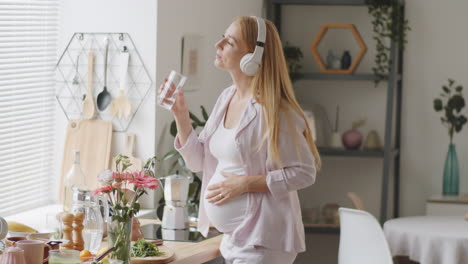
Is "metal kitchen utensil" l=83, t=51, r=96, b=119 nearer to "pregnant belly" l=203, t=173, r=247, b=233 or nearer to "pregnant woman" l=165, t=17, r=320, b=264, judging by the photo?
"pregnant woman" l=165, t=17, r=320, b=264

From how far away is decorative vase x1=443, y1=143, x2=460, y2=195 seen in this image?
16.0 ft

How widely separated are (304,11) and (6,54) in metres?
2.30

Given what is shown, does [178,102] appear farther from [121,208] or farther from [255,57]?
[121,208]

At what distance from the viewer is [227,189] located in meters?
2.79

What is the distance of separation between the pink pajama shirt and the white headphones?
112 millimetres

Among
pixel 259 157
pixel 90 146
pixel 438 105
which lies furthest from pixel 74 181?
pixel 438 105

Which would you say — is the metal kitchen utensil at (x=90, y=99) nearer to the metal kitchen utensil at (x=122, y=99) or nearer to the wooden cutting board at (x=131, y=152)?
the metal kitchen utensil at (x=122, y=99)

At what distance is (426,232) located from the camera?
13.1 ft

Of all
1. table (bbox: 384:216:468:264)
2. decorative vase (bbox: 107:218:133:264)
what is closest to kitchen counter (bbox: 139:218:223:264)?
decorative vase (bbox: 107:218:133:264)

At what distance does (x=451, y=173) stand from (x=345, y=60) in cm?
93

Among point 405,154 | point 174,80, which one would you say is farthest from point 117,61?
point 405,154

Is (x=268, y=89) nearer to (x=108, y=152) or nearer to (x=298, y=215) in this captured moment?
(x=298, y=215)

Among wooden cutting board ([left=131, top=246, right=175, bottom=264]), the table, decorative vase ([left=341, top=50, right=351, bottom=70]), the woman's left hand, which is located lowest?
the table

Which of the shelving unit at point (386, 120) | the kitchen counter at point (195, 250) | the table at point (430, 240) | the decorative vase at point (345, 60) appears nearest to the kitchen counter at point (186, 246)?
the kitchen counter at point (195, 250)
